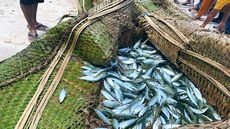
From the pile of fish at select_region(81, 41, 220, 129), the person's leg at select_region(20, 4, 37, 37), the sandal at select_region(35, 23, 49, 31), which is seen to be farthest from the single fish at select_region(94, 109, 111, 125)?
the sandal at select_region(35, 23, 49, 31)

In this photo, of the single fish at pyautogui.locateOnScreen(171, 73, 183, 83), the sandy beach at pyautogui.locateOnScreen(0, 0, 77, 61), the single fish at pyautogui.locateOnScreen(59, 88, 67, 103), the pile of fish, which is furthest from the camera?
the sandy beach at pyautogui.locateOnScreen(0, 0, 77, 61)

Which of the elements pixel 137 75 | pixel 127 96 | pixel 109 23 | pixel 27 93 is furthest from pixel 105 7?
Answer: pixel 27 93

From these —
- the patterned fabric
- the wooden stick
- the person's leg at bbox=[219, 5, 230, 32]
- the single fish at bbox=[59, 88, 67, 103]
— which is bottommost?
the person's leg at bbox=[219, 5, 230, 32]

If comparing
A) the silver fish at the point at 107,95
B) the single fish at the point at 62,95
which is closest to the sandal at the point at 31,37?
the single fish at the point at 62,95

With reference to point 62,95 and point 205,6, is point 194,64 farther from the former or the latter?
point 205,6

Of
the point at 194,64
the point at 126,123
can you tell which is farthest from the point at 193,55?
the point at 126,123

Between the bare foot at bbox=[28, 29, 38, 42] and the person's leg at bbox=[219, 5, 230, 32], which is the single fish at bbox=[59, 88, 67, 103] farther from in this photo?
the person's leg at bbox=[219, 5, 230, 32]

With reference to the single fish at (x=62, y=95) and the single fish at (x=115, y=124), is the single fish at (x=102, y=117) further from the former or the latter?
the single fish at (x=62, y=95)
